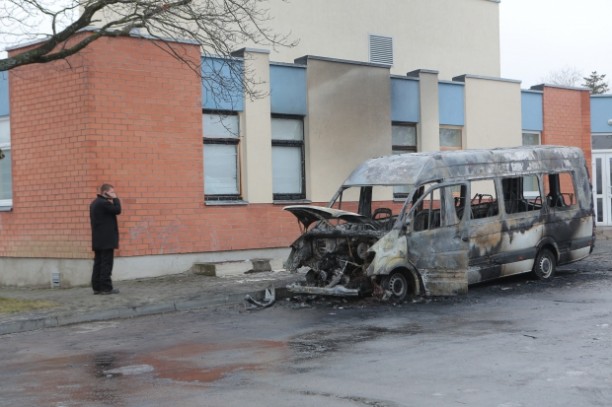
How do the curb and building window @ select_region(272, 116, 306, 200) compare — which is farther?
building window @ select_region(272, 116, 306, 200)

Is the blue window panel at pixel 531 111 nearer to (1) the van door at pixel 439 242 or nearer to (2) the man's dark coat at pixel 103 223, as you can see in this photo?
(1) the van door at pixel 439 242

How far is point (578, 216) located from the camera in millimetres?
14914

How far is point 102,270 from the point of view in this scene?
13.5 metres

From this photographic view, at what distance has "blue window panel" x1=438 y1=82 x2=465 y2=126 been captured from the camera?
20922 millimetres

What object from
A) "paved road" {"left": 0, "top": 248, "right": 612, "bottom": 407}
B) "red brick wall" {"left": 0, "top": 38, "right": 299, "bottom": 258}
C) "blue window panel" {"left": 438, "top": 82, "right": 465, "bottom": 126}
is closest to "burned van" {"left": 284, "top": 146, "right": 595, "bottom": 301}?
"paved road" {"left": 0, "top": 248, "right": 612, "bottom": 407}

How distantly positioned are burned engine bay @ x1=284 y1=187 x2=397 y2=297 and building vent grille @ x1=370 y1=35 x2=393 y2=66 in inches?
487

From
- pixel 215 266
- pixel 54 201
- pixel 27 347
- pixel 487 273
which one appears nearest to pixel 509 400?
pixel 27 347

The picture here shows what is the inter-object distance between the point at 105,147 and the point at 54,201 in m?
1.67

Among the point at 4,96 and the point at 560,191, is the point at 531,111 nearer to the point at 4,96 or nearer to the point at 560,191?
the point at 560,191

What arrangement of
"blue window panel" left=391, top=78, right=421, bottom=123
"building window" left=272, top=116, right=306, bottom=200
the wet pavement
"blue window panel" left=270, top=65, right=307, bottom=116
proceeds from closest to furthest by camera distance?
1. the wet pavement
2. "blue window panel" left=270, top=65, right=307, bottom=116
3. "building window" left=272, top=116, right=306, bottom=200
4. "blue window panel" left=391, top=78, right=421, bottom=123

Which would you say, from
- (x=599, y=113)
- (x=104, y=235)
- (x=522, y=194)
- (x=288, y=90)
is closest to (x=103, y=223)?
(x=104, y=235)

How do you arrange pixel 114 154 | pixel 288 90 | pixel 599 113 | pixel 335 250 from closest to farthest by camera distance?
pixel 335 250
pixel 114 154
pixel 288 90
pixel 599 113

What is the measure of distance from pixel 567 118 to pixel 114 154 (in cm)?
1467

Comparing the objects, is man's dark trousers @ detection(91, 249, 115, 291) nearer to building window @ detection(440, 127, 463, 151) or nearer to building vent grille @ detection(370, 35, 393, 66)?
building window @ detection(440, 127, 463, 151)
